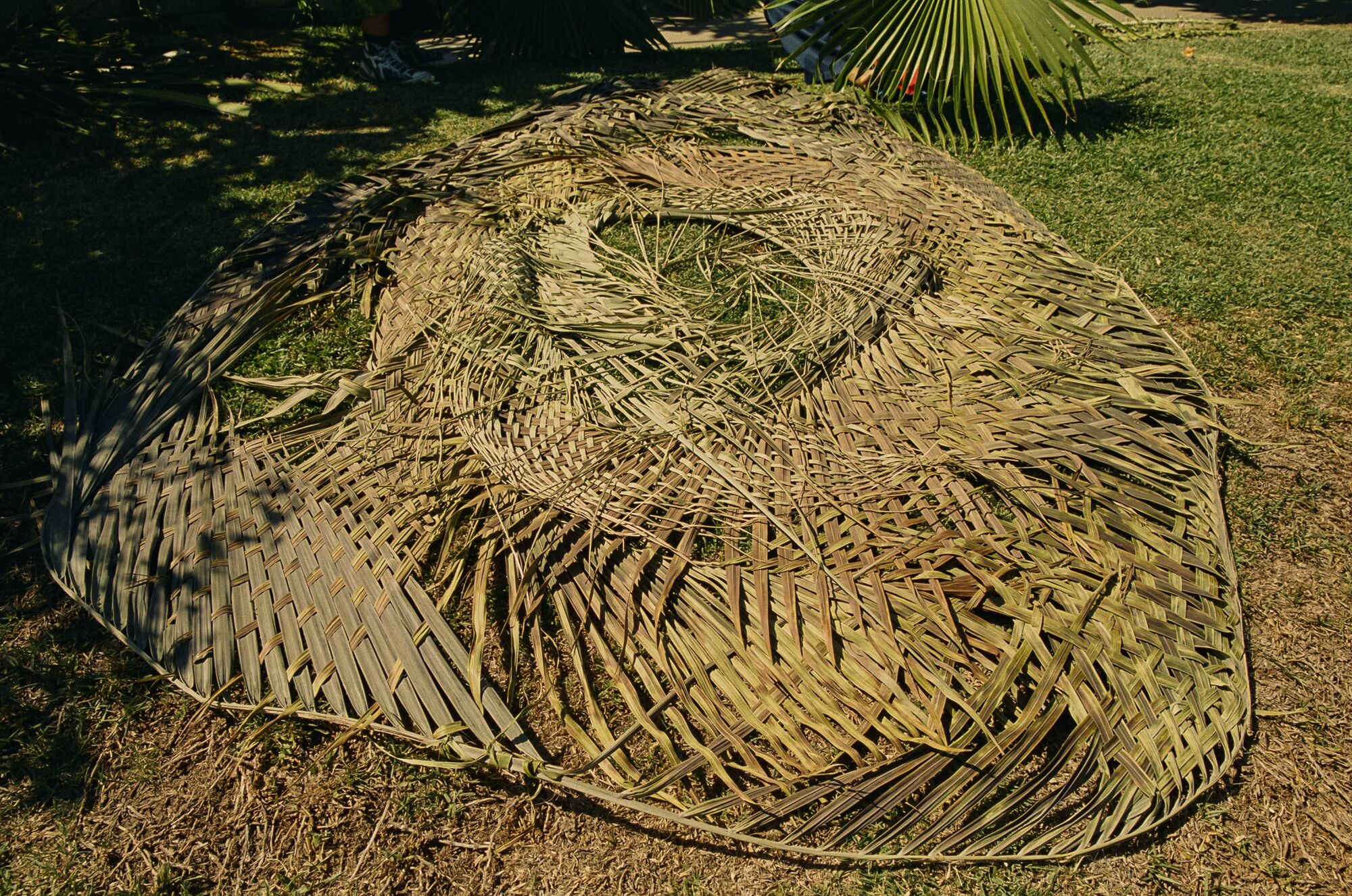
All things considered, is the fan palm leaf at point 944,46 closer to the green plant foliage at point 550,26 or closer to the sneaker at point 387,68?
the green plant foliage at point 550,26

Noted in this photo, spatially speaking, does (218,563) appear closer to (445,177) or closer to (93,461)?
(93,461)

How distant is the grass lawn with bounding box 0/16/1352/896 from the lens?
1620 millimetres

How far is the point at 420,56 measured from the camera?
20.8 ft

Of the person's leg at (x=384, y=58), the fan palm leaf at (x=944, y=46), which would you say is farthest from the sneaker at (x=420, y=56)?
the fan palm leaf at (x=944, y=46)

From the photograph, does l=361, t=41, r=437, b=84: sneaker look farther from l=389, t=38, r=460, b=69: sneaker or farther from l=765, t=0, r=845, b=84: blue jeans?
Result: l=765, t=0, r=845, b=84: blue jeans

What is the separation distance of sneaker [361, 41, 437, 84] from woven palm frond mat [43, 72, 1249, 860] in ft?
10.8

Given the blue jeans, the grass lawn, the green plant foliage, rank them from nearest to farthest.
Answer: the grass lawn
the blue jeans
the green plant foliage

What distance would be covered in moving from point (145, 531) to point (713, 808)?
5.42 feet

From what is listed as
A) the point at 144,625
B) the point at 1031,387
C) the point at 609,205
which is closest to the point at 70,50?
the point at 609,205

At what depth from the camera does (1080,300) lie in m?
2.92

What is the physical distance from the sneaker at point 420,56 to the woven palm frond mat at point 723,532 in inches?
140

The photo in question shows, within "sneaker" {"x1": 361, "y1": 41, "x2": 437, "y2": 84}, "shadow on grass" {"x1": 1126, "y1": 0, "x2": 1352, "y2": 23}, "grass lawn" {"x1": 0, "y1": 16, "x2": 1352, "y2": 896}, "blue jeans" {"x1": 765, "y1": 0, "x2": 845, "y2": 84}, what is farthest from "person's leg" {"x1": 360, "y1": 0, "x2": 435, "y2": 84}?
"shadow on grass" {"x1": 1126, "y1": 0, "x2": 1352, "y2": 23}

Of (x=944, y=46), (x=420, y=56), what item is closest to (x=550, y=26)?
(x=420, y=56)

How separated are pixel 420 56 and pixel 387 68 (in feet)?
1.57
